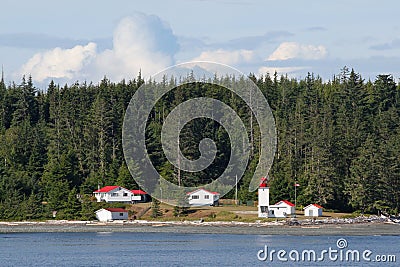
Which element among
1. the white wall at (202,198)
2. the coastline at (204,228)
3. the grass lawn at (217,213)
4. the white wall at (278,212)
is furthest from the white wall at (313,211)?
the white wall at (202,198)

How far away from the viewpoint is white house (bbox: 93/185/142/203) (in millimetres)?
96750

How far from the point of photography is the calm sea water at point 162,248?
57.6 metres

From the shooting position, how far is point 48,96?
440 feet

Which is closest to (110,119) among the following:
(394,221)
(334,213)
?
(334,213)

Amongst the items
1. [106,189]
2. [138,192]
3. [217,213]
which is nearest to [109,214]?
[106,189]

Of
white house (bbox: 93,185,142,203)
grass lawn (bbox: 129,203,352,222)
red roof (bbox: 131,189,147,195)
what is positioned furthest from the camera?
red roof (bbox: 131,189,147,195)

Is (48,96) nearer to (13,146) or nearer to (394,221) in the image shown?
(13,146)

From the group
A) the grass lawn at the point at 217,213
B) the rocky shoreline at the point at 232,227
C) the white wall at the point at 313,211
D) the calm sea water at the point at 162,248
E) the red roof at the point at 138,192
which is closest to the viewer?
the calm sea water at the point at 162,248

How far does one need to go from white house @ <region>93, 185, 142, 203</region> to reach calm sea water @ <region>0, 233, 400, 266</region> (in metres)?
14.4

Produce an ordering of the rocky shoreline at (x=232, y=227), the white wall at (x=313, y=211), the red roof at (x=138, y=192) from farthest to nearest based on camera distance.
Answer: the red roof at (x=138, y=192)
the white wall at (x=313, y=211)
the rocky shoreline at (x=232, y=227)

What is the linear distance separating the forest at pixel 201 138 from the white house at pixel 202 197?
331 centimetres

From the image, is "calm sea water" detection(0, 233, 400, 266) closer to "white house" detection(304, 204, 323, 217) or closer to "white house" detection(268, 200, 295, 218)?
"white house" detection(268, 200, 295, 218)

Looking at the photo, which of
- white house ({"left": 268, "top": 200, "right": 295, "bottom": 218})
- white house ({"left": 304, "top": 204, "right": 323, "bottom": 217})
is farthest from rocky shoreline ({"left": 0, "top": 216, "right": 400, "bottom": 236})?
white house ({"left": 304, "top": 204, "right": 323, "bottom": 217})

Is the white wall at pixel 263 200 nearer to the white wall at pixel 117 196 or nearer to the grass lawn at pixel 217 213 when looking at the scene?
the grass lawn at pixel 217 213
